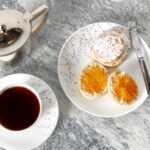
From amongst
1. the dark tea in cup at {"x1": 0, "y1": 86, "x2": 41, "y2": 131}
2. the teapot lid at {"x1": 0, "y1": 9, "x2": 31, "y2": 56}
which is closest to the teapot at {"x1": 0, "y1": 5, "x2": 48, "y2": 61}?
the teapot lid at {"x1": 0, "y1": 9, "x2": 31, "y2": 56}

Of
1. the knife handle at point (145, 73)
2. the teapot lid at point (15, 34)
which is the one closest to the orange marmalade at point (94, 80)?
the knife handle at point (145, 73)

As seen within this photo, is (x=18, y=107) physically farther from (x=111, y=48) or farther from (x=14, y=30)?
(x=111, y=48)

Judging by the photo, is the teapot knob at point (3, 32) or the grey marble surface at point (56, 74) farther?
the grey marble surface at point (56, 74)

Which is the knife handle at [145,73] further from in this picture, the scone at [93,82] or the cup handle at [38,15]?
the cup handle at [38,15]

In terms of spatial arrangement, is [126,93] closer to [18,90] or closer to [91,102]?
[91,102]

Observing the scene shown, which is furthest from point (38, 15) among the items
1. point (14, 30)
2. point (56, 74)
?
point (56, 74)

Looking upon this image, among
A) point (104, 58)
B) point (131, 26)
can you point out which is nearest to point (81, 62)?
point (104, 58)
